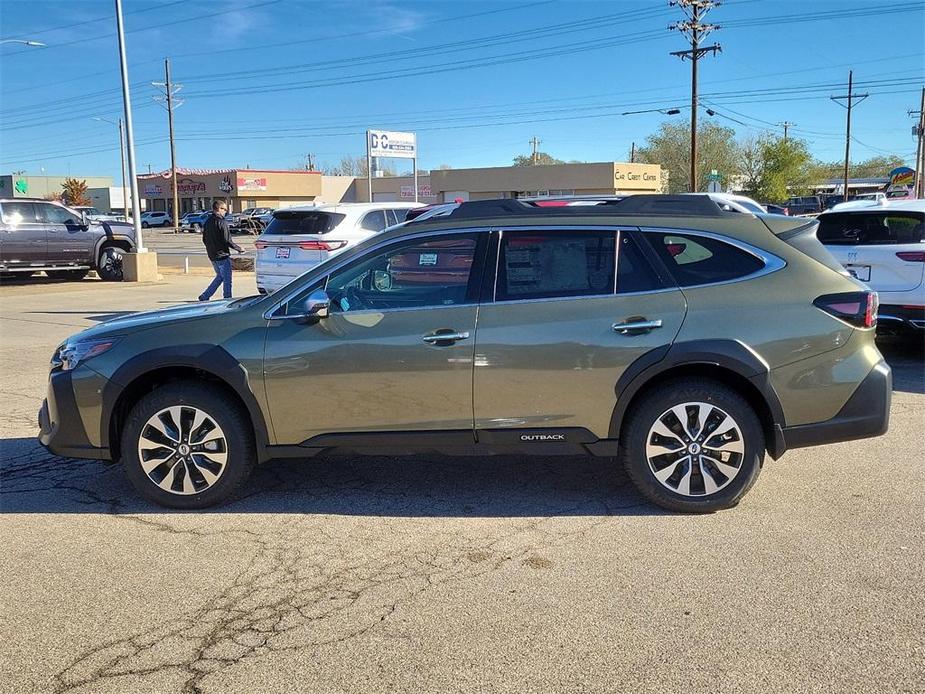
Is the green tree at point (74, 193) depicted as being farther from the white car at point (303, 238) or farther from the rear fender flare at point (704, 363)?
the rear fender flare at point (704, 363)

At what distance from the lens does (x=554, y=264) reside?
4758 mm

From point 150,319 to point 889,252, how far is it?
7.44m

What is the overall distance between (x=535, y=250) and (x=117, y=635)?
2901 millimetres

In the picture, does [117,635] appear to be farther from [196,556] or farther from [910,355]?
[910,355]

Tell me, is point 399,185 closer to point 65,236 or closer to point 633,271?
point 65,236

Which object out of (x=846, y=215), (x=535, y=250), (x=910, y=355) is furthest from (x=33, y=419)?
(x=910, y=355)

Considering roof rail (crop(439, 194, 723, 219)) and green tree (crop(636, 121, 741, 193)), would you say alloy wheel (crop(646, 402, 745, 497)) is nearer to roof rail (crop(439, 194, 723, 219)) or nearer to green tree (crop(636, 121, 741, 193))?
roof rail (crop(439, 194, 723, 219))

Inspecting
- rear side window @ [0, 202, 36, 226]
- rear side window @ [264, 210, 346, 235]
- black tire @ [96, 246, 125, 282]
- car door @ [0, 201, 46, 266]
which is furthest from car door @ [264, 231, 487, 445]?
black tire @ [96, 246, 125, 282]

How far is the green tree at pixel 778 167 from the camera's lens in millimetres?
72062

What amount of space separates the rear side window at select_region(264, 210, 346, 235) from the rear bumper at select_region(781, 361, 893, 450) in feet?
29.8

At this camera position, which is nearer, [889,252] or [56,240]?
[889,252]

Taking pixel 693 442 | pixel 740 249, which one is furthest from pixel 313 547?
pixel 740 249

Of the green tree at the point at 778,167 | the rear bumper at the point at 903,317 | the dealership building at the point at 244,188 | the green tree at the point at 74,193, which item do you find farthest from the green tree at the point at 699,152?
the rear bumper at the point at 903,317

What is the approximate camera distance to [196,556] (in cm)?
424
